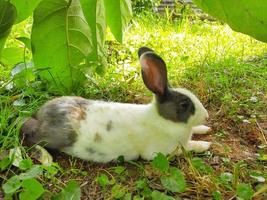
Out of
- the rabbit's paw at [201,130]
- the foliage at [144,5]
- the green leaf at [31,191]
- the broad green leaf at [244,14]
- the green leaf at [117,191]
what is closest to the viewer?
the broad green leaf at [244,14]

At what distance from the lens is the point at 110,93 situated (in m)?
2.56

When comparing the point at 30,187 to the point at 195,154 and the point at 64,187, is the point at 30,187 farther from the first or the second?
the point at 195,154

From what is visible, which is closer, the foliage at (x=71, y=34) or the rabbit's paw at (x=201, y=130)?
the foliage at (x=71, y=34)

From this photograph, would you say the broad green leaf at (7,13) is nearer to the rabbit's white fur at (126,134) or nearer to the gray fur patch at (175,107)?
the rabbit's white fur at (126,134)

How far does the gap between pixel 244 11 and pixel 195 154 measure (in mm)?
940

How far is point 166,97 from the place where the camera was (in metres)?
2.00

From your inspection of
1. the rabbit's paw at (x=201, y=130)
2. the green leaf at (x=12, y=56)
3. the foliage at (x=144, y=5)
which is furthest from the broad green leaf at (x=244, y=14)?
the foliage at (x=144, y=5)

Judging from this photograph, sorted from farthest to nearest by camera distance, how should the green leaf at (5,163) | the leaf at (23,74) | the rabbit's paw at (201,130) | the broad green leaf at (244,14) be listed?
the leaf at (23,74) → the rabbit's paw at (201,130) → the green leaf at (5,163) → the broad green leaf at (244,14)

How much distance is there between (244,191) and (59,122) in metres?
0.74

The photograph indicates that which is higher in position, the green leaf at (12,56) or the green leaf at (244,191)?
the green leaf at (12,56)

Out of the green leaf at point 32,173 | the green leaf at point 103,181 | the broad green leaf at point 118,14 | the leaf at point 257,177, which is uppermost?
the broad green leaf at point 118,14

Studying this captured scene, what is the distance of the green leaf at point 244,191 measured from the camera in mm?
1604

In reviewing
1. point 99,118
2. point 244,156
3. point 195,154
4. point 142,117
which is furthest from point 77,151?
point 244,156

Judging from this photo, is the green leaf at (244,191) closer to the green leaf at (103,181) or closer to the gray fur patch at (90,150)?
the green leaf at (103,181)
